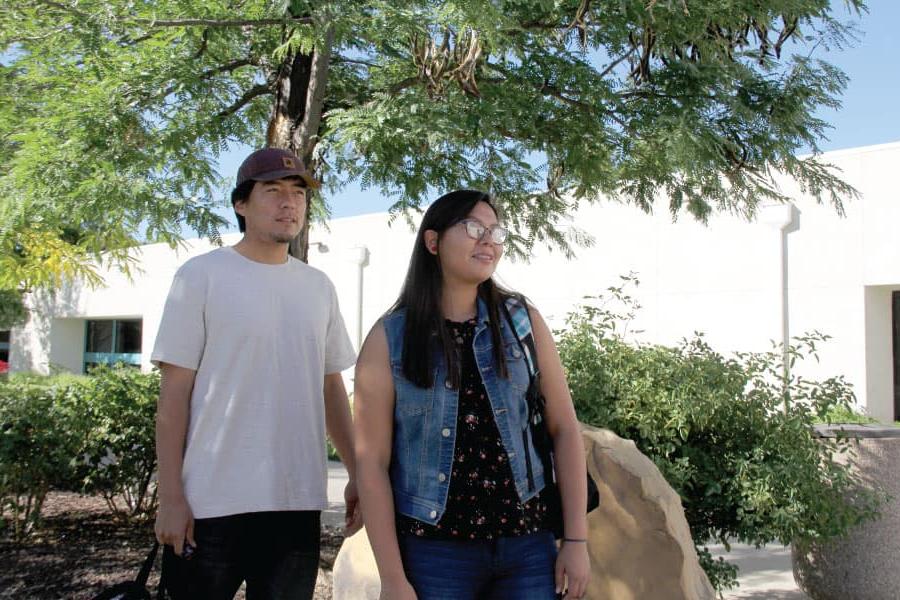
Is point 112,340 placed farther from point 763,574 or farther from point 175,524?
point 175,524

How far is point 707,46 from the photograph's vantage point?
493cm

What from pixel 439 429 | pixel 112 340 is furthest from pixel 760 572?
pixel 112 340

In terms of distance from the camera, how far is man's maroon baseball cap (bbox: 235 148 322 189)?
2.67m

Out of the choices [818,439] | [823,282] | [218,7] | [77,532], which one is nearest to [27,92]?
[218,7]

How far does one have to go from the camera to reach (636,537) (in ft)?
12.5

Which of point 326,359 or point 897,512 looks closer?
point 326,359

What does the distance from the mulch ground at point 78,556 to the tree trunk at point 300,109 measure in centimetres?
230

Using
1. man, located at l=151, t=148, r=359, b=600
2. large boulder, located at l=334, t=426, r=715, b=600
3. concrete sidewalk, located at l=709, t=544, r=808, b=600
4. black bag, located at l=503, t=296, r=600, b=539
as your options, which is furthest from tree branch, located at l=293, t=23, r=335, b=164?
concrete sidewalk, located at l=709, t=544, r=808, b=600

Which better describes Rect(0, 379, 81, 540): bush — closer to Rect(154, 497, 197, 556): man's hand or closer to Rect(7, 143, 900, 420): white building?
Rect(154, 497, 197, 556): man's hand

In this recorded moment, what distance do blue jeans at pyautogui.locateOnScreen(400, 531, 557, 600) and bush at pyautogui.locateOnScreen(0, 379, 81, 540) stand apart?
14.4ft

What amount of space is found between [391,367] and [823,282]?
1459 cm

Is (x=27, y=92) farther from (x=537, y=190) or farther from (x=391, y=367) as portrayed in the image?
(x=391, y=367)

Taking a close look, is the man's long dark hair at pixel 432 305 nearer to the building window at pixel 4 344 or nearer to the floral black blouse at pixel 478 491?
the floral black blouse at pixel 478 491

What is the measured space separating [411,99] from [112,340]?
29525 mm
